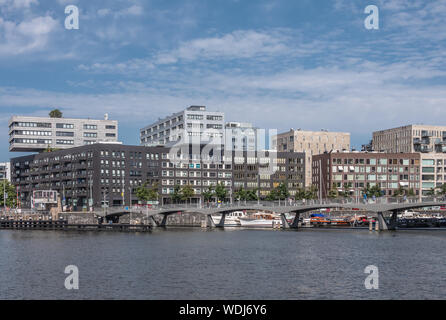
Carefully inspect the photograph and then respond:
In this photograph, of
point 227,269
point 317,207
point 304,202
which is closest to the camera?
point 227,269

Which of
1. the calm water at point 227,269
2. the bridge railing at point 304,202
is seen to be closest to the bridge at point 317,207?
the bridge railing at point 304,202

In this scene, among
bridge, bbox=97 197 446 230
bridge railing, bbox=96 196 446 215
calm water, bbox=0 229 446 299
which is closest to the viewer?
calm water, bbox=0 229 446 299

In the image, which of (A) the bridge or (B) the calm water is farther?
(A) the bridge

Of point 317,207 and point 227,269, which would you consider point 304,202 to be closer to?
point 317,207

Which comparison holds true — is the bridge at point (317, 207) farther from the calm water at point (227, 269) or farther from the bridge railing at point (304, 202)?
the calm water at point (227, 269)

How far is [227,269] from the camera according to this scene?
73.8 meters

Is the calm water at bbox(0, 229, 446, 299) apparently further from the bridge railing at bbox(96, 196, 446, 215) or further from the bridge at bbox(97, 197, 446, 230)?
the bridge railing at bbox(96, 196, 446, 215)

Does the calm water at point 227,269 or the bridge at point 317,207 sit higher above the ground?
the bridge at point 317,207

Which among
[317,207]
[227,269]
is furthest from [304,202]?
[227,269]

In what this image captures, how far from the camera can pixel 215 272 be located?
71250 millimetres

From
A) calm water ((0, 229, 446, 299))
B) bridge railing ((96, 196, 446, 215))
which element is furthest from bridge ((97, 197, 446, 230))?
calm water ((0, 229, 446, 299))

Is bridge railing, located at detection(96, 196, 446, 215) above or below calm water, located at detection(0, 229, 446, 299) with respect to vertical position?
above

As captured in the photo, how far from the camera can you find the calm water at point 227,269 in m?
58.3

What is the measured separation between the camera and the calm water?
58312 millimetres
